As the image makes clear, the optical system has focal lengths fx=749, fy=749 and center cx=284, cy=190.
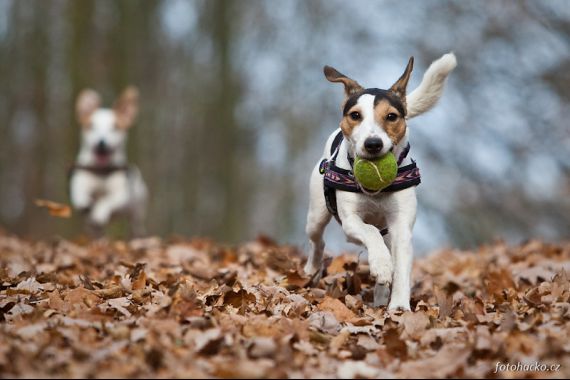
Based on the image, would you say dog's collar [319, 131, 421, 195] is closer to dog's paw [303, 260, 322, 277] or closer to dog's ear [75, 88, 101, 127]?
dog's paw [303, 260, 322, 277]

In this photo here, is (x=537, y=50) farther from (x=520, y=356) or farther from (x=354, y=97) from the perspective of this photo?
(x=520, y=356)

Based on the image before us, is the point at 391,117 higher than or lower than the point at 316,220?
higher

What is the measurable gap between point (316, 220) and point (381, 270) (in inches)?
41.2

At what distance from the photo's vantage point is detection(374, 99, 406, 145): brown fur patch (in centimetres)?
450

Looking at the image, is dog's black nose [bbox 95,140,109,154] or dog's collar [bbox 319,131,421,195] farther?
dog's black nose [bbox 95,140,109,154]

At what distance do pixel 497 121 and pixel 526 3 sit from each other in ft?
6.62

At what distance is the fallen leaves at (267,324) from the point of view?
10.2ft

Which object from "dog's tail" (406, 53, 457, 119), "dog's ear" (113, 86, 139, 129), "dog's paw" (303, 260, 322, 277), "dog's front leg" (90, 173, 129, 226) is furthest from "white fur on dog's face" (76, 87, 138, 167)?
"dog's tail" (406, 53, 457, 119)

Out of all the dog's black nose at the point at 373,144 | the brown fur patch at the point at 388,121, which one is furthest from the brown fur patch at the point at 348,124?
the dog's black nose at the point at 373,144

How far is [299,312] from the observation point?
4121 millimetres

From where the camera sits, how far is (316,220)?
527 cm

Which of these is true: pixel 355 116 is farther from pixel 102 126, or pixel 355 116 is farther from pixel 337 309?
pixel 102 126

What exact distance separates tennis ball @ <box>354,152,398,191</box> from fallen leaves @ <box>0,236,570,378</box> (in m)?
0.74

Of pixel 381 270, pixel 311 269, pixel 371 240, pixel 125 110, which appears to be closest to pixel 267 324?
pixel 381 270
